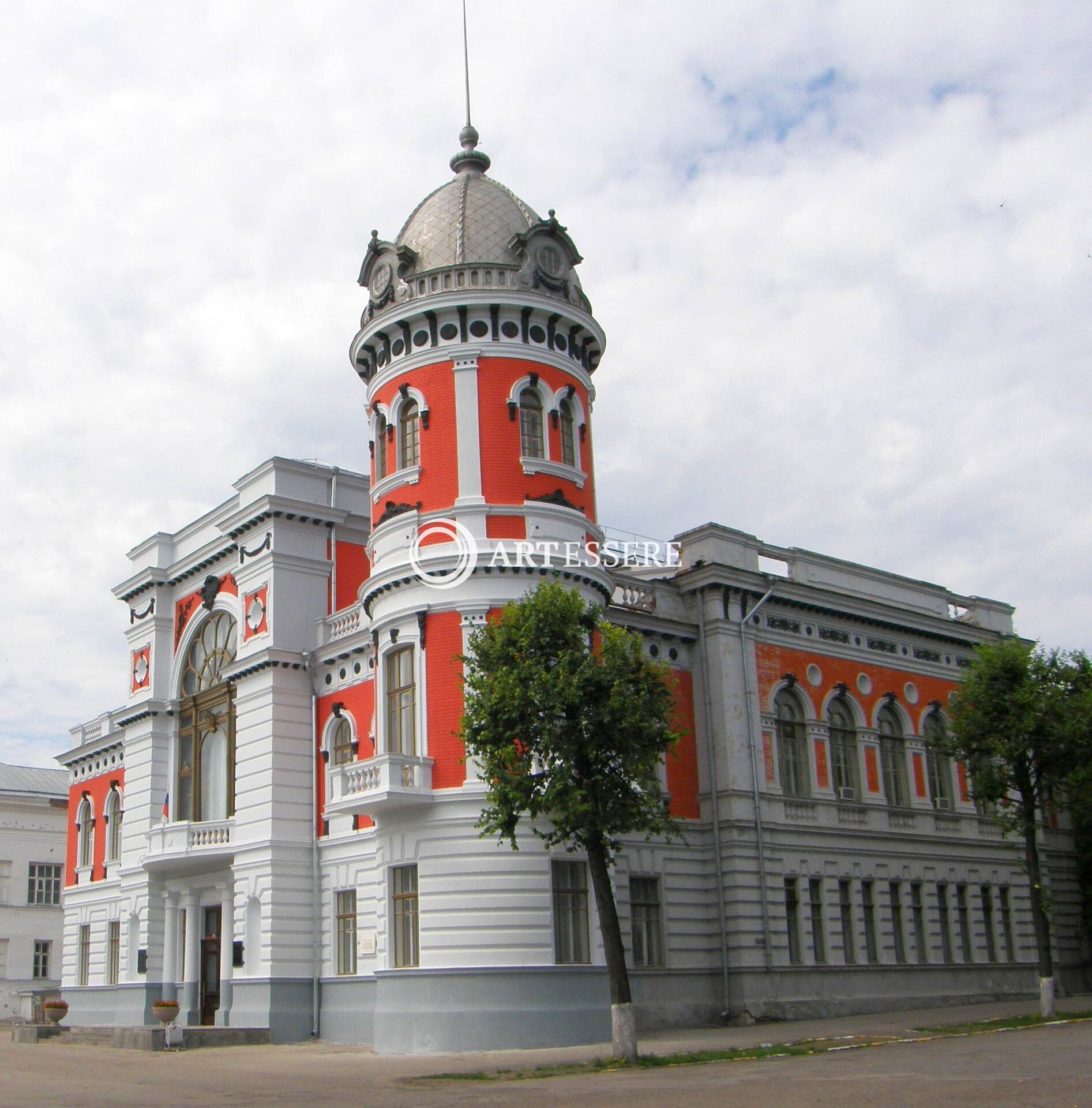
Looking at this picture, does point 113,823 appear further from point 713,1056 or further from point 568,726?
point 713,1056

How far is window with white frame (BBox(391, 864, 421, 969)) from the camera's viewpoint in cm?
2650

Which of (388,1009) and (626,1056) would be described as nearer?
(626,1056)

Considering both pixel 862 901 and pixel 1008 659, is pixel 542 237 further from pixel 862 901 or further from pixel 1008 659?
pixel 862 901

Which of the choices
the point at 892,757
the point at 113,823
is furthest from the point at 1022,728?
the point at 113,823

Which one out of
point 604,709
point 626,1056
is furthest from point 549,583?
point 626,1056

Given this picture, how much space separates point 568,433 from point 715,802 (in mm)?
9561

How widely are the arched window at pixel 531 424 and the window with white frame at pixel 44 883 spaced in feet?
136

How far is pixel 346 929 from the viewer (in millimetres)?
31469

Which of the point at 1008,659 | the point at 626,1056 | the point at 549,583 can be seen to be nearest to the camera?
the point at 626,1056

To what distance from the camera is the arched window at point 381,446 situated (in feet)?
99.2

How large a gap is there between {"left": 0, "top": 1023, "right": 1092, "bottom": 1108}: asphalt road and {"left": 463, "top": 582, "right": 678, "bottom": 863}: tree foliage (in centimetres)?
413

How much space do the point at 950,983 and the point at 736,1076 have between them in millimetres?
19552

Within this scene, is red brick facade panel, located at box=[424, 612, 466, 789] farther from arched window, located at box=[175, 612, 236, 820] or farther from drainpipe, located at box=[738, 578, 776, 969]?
arched window, located at box=[175, 612, 236, 820]

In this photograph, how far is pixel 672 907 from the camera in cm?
3047
